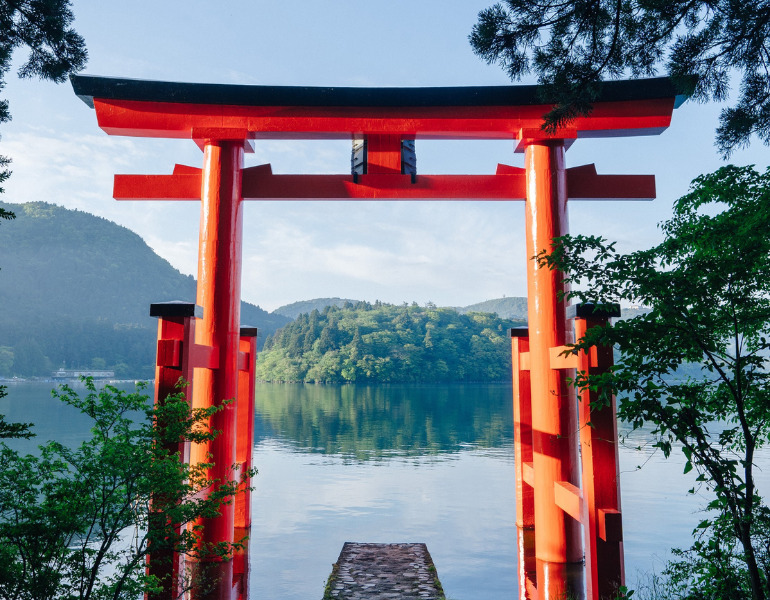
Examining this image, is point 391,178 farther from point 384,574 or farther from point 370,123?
point 384,574

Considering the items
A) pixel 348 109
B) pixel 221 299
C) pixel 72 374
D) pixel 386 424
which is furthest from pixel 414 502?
pixel 72 374

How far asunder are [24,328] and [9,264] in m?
19.9

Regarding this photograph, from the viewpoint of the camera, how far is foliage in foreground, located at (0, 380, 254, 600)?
318 centimetres

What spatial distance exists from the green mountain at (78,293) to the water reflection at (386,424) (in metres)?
42.4

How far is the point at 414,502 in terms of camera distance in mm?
11008

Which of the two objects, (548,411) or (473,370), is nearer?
(548,411)

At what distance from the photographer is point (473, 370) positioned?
6394cm

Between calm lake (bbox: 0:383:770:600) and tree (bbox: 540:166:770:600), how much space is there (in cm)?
85

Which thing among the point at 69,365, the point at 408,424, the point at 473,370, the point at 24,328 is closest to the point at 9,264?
the point at 24,328

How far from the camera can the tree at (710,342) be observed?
2.66m

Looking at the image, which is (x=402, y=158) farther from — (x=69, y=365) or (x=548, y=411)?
(x=69, y=365)

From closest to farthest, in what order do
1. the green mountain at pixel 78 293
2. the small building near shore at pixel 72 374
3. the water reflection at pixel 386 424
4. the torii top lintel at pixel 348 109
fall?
the torii top lintel at pixel 348 109
the water reflection at pixel 386 424
the small building near shore at pixel 72 374
the green mountain at pixel 78 293

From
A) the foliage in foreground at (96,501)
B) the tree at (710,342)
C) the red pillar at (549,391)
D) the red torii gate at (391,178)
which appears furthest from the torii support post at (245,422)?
the tree at (710,342)

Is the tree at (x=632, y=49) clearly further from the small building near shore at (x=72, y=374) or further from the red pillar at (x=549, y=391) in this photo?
the small building near shore at (x=72, y=374)
